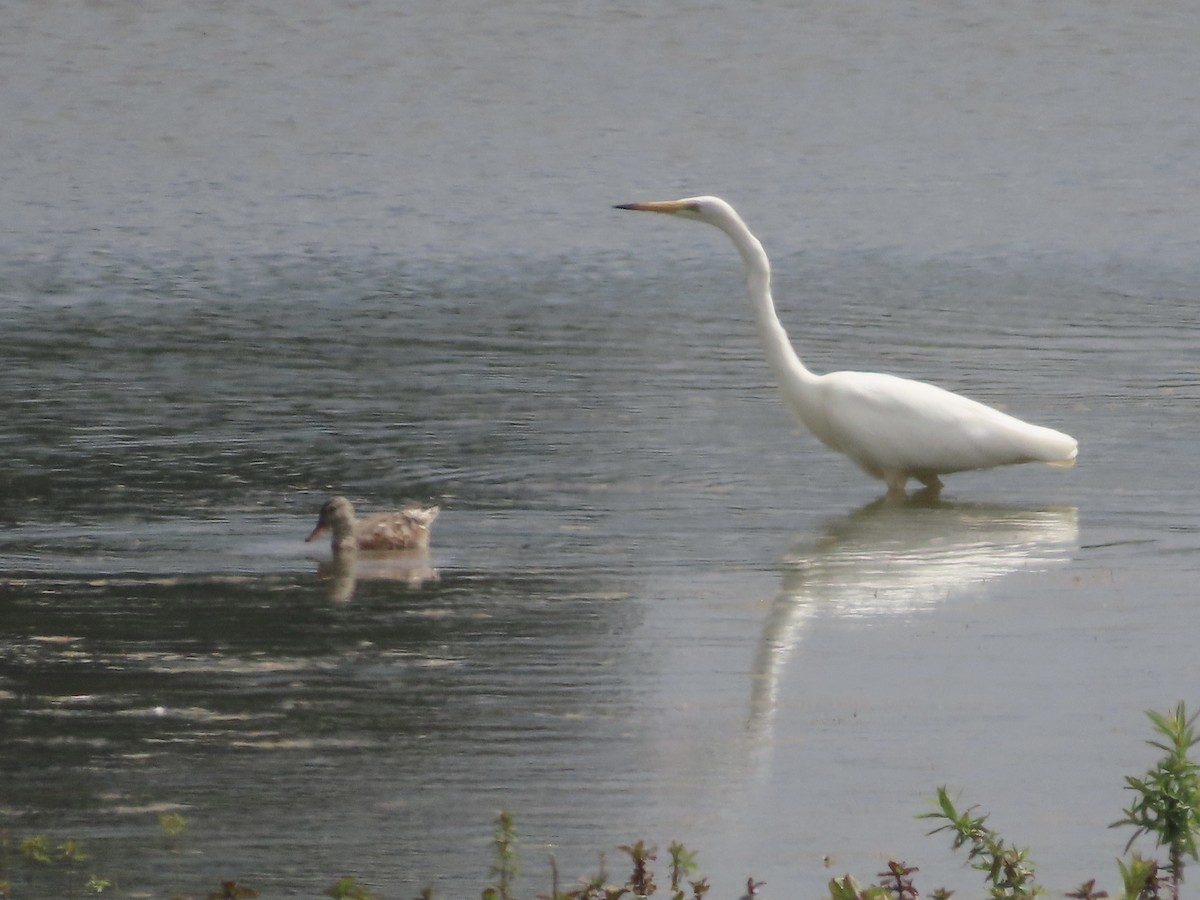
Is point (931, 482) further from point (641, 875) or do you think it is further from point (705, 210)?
point (641, 875)

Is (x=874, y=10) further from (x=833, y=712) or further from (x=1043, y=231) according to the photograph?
(x=833, y=712)

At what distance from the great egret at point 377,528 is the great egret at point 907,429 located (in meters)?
2.43

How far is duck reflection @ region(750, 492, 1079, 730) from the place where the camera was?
8211mm

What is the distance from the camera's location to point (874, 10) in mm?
43750

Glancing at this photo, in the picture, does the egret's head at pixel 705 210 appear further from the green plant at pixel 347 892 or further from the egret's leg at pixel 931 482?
the green plant at pixel 347 892

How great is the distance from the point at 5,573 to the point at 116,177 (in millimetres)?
20794

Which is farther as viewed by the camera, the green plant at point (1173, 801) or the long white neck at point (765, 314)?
the long white neck at point (765, 314)

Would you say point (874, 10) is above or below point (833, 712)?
above

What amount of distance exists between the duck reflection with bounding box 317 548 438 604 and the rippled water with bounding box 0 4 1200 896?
0.04 meters

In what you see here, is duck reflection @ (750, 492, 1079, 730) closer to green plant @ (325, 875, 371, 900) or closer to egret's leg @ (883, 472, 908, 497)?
egret's leg @ (883, 472, 908, 497)

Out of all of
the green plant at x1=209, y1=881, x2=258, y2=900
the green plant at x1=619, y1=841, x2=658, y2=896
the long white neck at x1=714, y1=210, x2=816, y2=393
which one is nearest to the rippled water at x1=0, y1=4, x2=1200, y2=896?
the green plant at x1=619, y1=841, x2=658, y2=896

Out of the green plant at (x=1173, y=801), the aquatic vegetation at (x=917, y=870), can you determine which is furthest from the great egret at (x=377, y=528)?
the green plant at (x=1173, y=801)

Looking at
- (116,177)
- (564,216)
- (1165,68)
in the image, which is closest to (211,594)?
(564,216)

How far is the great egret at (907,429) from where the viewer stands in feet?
36.2
